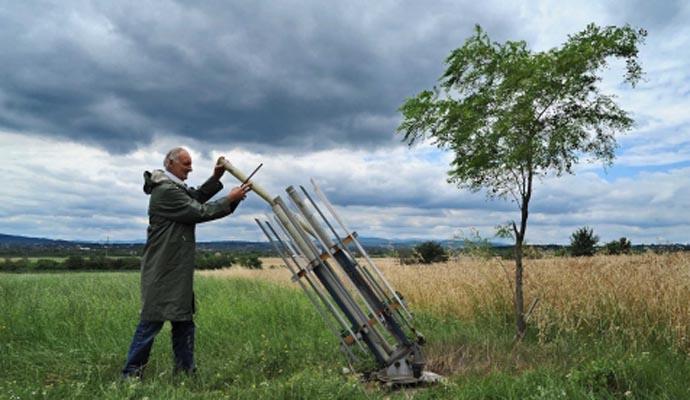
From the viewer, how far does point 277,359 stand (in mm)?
7180

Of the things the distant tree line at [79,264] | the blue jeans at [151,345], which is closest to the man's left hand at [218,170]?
the blue jeans at [151,345]

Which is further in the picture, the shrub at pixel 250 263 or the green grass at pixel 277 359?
the shrub at pixel 250 263

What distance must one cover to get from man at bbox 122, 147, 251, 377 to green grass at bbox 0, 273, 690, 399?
427 mm

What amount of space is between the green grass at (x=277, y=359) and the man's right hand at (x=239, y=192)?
1912 mm

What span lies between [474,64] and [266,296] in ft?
23.5

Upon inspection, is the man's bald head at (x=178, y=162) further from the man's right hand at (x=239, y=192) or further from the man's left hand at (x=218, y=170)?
the man's right hand at (x=239, y=192)

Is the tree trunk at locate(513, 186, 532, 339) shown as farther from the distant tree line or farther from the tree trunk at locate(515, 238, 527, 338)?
the distant tree line

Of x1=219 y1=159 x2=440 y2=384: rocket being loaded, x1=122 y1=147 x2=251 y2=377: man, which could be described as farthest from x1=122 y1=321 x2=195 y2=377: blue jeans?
x1=219 y1=159 x2=440 y2=384: rocket being loaded

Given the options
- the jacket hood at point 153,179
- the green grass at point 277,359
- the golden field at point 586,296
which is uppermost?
the jacket hood at point 153,179

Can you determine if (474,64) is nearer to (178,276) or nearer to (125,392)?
(178,276)

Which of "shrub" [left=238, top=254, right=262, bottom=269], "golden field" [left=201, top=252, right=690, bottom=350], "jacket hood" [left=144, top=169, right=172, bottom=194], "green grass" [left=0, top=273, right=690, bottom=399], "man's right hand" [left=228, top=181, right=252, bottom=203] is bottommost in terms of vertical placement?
"green grass" [left=0, top=273, right=690, bottom=399]

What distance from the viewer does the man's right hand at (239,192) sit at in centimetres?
607

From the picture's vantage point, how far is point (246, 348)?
25.2 feet

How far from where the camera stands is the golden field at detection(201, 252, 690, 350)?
316 inches
